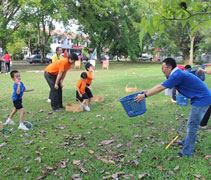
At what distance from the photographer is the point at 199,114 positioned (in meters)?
3.95

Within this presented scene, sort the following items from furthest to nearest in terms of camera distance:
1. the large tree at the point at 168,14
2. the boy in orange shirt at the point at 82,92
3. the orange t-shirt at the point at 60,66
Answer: the boy in orange shirt at the point at 82,92 < the orange t-shirt at the point at 60,66 < the large tree at the point at 168,14

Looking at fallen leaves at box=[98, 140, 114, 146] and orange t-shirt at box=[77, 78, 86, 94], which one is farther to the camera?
orange t-shirt at box=[77, 78, 86, 94]

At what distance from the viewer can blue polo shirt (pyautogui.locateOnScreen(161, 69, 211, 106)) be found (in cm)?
380

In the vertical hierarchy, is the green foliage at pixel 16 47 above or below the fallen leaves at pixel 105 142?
above

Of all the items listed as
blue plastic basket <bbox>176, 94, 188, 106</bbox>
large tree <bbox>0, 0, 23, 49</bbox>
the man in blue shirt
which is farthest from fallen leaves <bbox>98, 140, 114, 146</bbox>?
large tree <bbox>0, 0, 23, 49</bbox>

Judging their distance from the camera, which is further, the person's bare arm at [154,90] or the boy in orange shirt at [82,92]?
the boy in orange shirt at [82,92]

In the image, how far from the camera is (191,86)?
3924 mm

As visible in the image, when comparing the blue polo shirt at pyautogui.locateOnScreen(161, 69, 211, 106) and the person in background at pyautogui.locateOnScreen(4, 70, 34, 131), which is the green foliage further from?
the blue polo shirt at pyautogui.locateOnScreen(161, 69, 211, 106)

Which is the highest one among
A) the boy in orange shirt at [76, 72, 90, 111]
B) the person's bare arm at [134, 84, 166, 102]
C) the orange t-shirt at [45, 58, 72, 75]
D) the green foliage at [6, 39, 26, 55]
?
the green foliage at [6, 39, 26, 55]

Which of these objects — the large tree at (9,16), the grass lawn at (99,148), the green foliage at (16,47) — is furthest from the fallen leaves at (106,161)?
the green foliage at (16,47)

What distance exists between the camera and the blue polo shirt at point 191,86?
380cm

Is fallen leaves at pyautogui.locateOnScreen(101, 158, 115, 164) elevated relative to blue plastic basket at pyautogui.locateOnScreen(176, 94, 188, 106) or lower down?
lower down

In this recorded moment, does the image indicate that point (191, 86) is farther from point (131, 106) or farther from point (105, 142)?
point (105, 142)

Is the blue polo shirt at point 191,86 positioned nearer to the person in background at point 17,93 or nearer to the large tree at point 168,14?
the large tree at point 168,14
